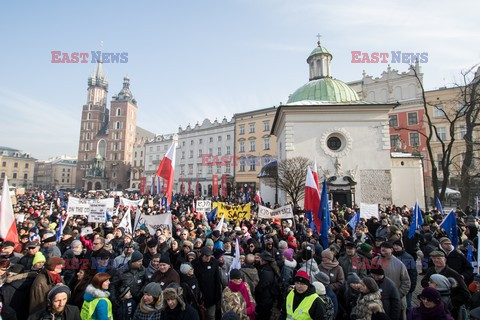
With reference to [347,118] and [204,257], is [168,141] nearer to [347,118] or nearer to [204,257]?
[347,118]

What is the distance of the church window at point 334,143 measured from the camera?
24266 millimetres

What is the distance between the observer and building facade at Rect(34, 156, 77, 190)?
10543 centimetres

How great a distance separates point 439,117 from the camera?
37.8m

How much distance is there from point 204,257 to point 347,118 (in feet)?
71.1

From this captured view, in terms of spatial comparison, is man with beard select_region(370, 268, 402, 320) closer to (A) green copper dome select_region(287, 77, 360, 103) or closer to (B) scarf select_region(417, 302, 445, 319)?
(B) scarf select_region(417, 302, 445, 319)

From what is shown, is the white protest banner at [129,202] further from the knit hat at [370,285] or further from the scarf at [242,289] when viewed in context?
the knit hat at [370,285]

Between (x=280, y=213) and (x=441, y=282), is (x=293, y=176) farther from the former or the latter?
(x=441, y=282)

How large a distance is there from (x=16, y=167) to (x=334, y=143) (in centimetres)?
10136

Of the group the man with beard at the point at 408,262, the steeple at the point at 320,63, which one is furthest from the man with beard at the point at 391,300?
the steeple at the point at 320,63

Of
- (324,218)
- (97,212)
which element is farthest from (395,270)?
(97,212)

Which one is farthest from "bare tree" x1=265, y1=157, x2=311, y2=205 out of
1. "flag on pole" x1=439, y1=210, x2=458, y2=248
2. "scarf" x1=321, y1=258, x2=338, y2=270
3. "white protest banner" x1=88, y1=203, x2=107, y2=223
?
"scarf" x1=321, y1=258, x2=338, y2=270

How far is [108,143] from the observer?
8300 cm

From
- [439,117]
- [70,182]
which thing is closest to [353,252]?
[439,117]

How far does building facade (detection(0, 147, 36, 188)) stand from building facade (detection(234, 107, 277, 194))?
248 feet
